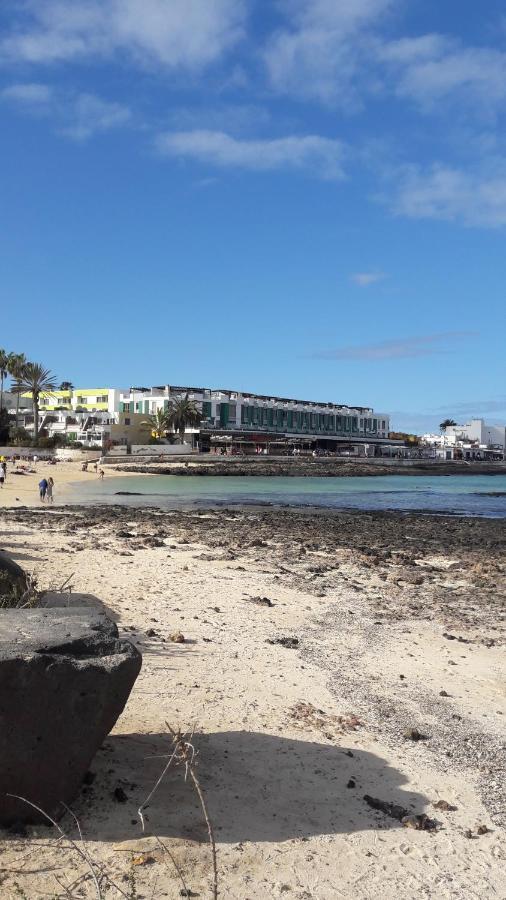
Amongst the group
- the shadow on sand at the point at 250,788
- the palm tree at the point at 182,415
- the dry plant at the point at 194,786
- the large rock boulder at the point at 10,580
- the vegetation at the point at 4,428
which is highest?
the palm tree at the point at 182,415

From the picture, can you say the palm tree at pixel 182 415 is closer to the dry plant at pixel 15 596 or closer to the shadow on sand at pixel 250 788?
the dry plant at pixel 15 596

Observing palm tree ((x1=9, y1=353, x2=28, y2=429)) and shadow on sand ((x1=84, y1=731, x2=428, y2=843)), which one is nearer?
shadow on sand ((x1=84, y1=731, x2=428, y2=843))

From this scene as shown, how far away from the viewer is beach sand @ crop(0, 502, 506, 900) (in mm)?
4309

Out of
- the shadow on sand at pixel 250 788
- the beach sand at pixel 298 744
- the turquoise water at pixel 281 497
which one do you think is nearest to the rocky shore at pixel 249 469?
the turquoise water at pixel 281 497

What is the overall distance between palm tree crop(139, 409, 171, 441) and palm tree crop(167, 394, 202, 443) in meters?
0.96

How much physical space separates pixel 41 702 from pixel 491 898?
3011mm

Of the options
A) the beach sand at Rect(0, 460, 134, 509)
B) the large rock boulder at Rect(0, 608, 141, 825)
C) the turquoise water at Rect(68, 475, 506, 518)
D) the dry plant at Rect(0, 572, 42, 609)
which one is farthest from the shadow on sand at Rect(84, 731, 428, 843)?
the turquoise water at Rect(68, 475, 506, 518)

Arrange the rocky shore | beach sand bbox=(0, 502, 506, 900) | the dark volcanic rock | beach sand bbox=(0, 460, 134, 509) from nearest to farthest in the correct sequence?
beach sand bbox=(0, 502, 506, 900) < the dark volcanic rock < beach sand bbox=(0, 460, 134, 509) < the rocky shore

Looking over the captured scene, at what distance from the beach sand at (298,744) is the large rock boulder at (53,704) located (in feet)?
1.04

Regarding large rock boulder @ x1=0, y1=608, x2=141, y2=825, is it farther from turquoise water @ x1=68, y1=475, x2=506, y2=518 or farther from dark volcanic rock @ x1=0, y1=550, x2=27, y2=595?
turquoise water @ x1=68, y1=475, x2=506, y2=518

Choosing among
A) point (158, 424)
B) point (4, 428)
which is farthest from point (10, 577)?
point (158, 424)

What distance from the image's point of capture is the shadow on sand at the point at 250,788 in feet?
15.4

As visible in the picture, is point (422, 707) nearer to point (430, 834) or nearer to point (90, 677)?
point (430, 834)

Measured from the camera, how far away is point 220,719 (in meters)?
6.53
